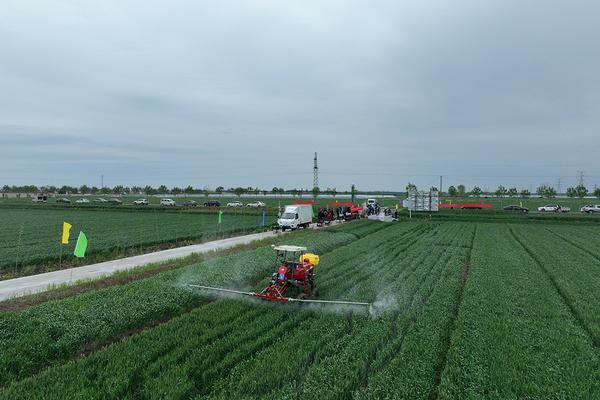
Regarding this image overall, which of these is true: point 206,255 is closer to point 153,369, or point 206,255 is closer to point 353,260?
point 353,260

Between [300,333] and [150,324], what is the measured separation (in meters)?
4.30

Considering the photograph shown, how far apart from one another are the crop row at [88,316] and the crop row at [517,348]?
7.88 metres

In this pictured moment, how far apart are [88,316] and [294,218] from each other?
29.9 meters

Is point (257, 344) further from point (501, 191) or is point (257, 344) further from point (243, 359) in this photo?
point (501, 191)

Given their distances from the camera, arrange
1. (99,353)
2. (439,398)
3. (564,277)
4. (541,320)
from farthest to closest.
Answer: (564,277) < (541,320) < (99,353) < (439,398)

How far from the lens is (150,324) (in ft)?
35.4

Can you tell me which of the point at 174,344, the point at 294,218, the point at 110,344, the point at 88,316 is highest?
the point at 294,218

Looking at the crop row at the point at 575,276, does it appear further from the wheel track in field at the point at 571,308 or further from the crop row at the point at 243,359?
the crop row at the point at 243,359

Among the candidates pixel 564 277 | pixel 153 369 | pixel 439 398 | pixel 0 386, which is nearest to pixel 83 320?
pixel 0 386

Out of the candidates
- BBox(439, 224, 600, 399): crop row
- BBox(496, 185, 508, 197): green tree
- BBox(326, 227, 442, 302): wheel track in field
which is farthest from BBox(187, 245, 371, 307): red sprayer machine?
BBox(496, 185, 508, 197): green tree

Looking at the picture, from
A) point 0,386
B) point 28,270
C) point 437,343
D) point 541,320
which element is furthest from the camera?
point 28,270

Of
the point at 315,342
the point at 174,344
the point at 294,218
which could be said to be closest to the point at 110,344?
the point at 174,344

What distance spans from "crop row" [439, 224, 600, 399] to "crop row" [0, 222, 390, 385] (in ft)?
25.8

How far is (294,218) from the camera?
1555 inches
